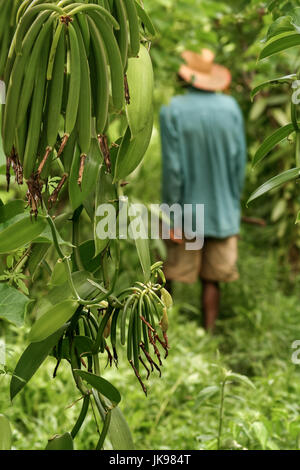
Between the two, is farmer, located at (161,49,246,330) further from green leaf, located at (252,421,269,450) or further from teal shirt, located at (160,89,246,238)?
green leaf, located at (252,421,269,450)

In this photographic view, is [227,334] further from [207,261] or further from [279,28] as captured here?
[279,28]

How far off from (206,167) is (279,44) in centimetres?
256

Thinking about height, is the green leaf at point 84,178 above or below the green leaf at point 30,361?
above

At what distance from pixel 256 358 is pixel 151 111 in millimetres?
2327

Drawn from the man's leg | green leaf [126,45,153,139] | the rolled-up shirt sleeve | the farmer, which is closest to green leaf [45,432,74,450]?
green leaf [126,45,153,139]

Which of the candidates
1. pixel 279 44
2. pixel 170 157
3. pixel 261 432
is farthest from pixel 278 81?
pixel 170 157

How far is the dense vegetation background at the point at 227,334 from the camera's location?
1.77 metres

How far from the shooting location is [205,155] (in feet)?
11.1

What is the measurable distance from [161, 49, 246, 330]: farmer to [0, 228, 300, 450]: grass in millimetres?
261

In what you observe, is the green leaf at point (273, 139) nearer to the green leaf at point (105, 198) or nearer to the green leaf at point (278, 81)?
the green leaf at point (278, 81)

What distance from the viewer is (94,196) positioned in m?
0.91

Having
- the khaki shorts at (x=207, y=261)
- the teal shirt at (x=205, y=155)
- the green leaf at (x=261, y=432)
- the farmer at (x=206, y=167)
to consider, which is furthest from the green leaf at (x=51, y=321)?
the khaki shorts at (x=207, y=261)

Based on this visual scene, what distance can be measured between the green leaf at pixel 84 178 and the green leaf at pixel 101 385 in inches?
7.9

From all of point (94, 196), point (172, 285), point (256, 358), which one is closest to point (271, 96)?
point (172, 285)
